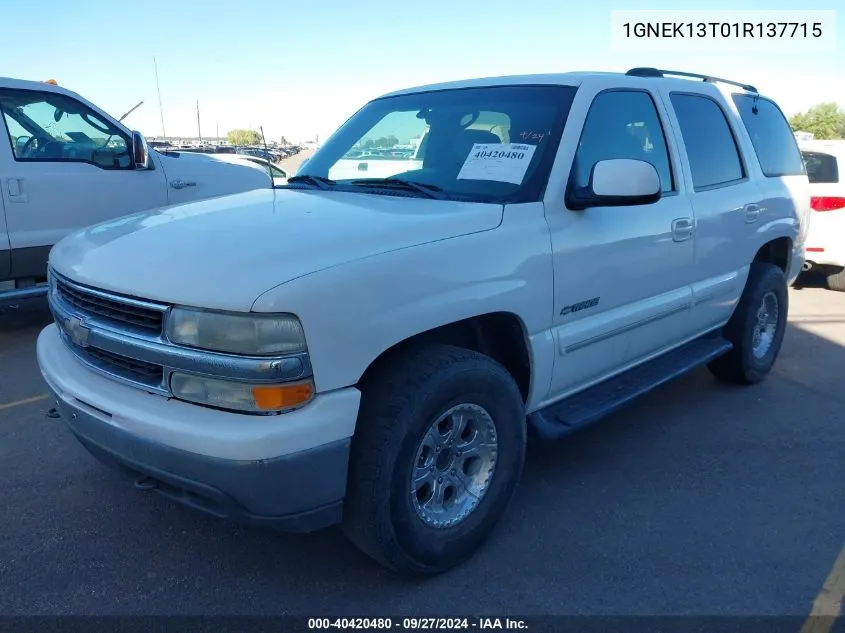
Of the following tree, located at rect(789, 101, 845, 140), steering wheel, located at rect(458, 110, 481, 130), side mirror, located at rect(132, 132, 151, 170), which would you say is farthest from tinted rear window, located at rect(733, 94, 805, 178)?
tree, located at rect(789, 101, 845, 140)

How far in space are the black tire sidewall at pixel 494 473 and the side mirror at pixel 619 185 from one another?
2.84 feet

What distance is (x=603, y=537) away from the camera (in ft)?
10.2

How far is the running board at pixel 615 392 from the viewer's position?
321cm

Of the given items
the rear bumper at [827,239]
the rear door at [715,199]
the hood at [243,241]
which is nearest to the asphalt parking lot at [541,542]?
the rear door at [715,199]

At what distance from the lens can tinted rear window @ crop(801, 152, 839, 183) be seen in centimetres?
778

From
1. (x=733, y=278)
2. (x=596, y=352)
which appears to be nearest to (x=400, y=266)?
(x=596, y=352)

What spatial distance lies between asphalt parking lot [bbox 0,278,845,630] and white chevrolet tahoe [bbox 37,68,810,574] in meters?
0.31

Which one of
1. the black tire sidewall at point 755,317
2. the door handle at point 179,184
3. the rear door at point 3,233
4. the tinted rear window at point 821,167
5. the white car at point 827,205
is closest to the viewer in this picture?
the black tire sidewall at point 755,317

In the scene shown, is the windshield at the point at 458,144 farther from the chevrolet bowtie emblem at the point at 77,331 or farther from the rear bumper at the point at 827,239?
the rear bumper at the point at 827,239

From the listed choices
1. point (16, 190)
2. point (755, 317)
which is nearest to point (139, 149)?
point (16, 190)

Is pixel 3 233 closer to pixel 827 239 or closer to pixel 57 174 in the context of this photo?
pixel 57 174

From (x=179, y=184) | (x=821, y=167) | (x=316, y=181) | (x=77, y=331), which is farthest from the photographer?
(x=821, y=167)

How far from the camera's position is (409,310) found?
97.2 inches

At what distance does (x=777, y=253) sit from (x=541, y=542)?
3.28 m
